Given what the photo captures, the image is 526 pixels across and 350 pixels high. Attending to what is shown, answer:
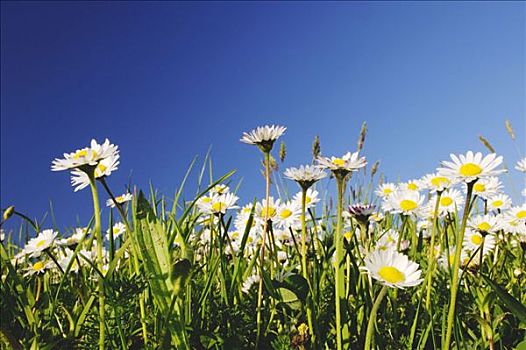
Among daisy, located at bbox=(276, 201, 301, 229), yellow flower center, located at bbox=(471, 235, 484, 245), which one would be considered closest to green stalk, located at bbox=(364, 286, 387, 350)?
daisy, located at bbox=(276, 201, 301, 229)

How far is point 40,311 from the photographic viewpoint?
5.11 ft

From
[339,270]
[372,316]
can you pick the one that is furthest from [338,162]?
[372,316]

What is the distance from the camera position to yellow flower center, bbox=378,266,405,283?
99cm

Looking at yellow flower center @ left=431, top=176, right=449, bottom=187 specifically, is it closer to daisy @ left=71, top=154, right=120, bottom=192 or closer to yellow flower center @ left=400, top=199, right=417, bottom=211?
yellow flower center @ left=400, top=199, right=417, bottom=211

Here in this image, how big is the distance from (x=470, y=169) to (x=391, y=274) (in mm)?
355

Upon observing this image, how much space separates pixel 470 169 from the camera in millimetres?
1192

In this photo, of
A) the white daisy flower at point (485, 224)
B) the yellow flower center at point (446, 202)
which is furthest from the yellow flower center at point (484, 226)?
the yellow flower center at point (446, 202)

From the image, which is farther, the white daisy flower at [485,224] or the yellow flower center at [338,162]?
the white daisy flower at [485,224]

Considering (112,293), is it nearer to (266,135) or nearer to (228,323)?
(228,323)

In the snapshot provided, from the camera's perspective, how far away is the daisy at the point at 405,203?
167 centimetres

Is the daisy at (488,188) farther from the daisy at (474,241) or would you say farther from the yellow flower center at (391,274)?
the yellow flower center at (391,274)

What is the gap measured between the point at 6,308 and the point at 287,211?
0.88 meters

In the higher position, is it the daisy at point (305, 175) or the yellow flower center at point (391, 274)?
the daisy at point (305, 175)

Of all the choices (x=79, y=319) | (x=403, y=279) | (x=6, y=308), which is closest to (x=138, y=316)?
(x=79, y=319)
